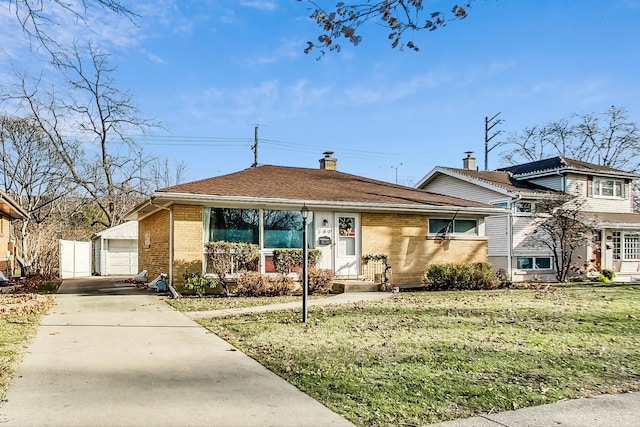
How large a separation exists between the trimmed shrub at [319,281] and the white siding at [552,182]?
50.8 ft

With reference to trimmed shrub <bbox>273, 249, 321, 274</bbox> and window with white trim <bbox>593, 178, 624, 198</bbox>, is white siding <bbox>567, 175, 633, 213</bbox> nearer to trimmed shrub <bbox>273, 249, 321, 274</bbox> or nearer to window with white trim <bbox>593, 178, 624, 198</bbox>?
window with white trim <bbox>593, 178, 624, 198</bbox>

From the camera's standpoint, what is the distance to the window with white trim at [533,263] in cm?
2298

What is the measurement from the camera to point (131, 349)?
267 inches

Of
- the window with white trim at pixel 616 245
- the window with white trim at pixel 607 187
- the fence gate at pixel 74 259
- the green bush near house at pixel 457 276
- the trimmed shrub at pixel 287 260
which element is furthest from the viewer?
the window with white trim at pixel 607 187

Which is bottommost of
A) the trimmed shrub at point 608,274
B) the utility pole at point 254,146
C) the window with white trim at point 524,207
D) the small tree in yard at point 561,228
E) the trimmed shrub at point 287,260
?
the trimmed shrub at point 608,274

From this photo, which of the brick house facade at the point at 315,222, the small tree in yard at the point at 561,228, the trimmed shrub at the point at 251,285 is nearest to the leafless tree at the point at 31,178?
the brick house facade at the point at 315,222

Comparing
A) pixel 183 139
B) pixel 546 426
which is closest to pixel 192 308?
pixel 546 426

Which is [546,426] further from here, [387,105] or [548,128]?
[548,128]

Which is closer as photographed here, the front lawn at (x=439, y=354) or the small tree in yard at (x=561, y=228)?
the front lawn at (x=439, y=354)

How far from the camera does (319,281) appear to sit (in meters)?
14.3

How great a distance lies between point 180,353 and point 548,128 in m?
44.4

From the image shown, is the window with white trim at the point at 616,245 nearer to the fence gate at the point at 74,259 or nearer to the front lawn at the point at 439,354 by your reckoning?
the front lawn at the point at 439,354

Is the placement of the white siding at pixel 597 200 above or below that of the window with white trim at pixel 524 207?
above

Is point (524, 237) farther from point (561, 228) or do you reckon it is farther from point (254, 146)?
point (254, 146)
